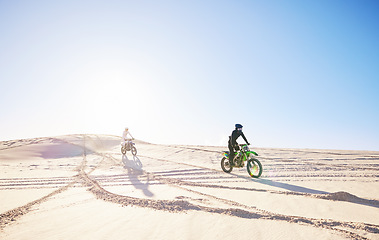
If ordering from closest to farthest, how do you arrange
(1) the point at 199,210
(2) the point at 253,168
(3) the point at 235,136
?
1. (1) the point at 199,210
2. (2) the point at 253,168
3. (3) the point at 235,136

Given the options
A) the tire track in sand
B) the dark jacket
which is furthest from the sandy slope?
the dark jacket

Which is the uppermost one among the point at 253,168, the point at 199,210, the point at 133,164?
the point at 253,168

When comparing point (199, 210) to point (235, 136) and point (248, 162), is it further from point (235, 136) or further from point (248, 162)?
point (235, 136)

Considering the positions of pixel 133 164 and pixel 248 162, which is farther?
pixel 133 164

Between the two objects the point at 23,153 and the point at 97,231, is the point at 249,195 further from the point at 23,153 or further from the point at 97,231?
the point at 23,153

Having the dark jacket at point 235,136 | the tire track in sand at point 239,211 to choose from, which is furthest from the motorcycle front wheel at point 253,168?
the tire track in sand at point 239,211

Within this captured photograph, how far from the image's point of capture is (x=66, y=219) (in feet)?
12.0

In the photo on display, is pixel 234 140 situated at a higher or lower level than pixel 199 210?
higher

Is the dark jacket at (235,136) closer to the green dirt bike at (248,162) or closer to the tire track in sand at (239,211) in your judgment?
the green dirt bike at (248,162)

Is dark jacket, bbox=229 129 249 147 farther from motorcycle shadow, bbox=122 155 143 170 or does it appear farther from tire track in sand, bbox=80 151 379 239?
motorcycle shadow, bbox=122 155 143 170

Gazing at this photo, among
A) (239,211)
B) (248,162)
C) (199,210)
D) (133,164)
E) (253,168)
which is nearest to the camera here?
(239,211)

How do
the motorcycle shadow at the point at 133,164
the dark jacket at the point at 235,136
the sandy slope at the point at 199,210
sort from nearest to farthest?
the sandy slope at the point at 199,210 < the dark jacket at the point at 235,136 < the motorcycle shadow at the point at 133,164

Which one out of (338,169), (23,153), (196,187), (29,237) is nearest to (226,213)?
(196,187)

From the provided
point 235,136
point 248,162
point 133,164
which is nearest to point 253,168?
point 248,162
